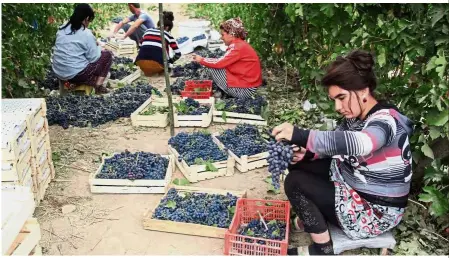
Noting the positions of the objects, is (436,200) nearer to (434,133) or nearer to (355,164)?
(434,133)

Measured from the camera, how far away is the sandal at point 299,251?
10.8 ft

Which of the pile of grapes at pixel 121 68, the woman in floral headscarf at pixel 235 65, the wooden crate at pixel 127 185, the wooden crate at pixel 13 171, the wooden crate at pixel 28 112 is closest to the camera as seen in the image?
the wooden crate at pixel 13 171

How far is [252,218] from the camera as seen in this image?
3701mm

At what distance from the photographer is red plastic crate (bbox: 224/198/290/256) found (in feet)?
10.7

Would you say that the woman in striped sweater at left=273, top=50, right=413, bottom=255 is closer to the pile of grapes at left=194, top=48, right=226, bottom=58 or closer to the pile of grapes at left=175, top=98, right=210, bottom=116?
the pile of grapes at left=175, top=98, right=210, bottom=116

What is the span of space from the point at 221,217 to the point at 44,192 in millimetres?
1635

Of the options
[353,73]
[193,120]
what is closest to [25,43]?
[193,120]

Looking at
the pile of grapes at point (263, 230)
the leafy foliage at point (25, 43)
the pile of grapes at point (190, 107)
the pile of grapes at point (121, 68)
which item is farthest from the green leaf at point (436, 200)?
the pile of grapes at point (121, 68)

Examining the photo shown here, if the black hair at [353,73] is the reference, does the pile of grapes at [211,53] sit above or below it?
below

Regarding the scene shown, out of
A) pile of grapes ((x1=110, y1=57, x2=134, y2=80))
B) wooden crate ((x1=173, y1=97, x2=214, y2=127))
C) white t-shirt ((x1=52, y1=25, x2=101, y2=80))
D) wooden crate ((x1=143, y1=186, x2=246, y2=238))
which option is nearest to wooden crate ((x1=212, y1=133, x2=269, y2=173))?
wooden crate ((x1=173, y1=97, x2=214, y2=127))

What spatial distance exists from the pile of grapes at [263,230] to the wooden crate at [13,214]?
4.81 ft

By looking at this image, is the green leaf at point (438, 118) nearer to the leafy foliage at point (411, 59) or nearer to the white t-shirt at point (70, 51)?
the leafy foliage at point (411, 59)

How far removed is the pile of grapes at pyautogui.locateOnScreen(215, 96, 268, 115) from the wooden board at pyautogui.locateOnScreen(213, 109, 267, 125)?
0.07 m

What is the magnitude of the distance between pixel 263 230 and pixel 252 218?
0.24 meters
